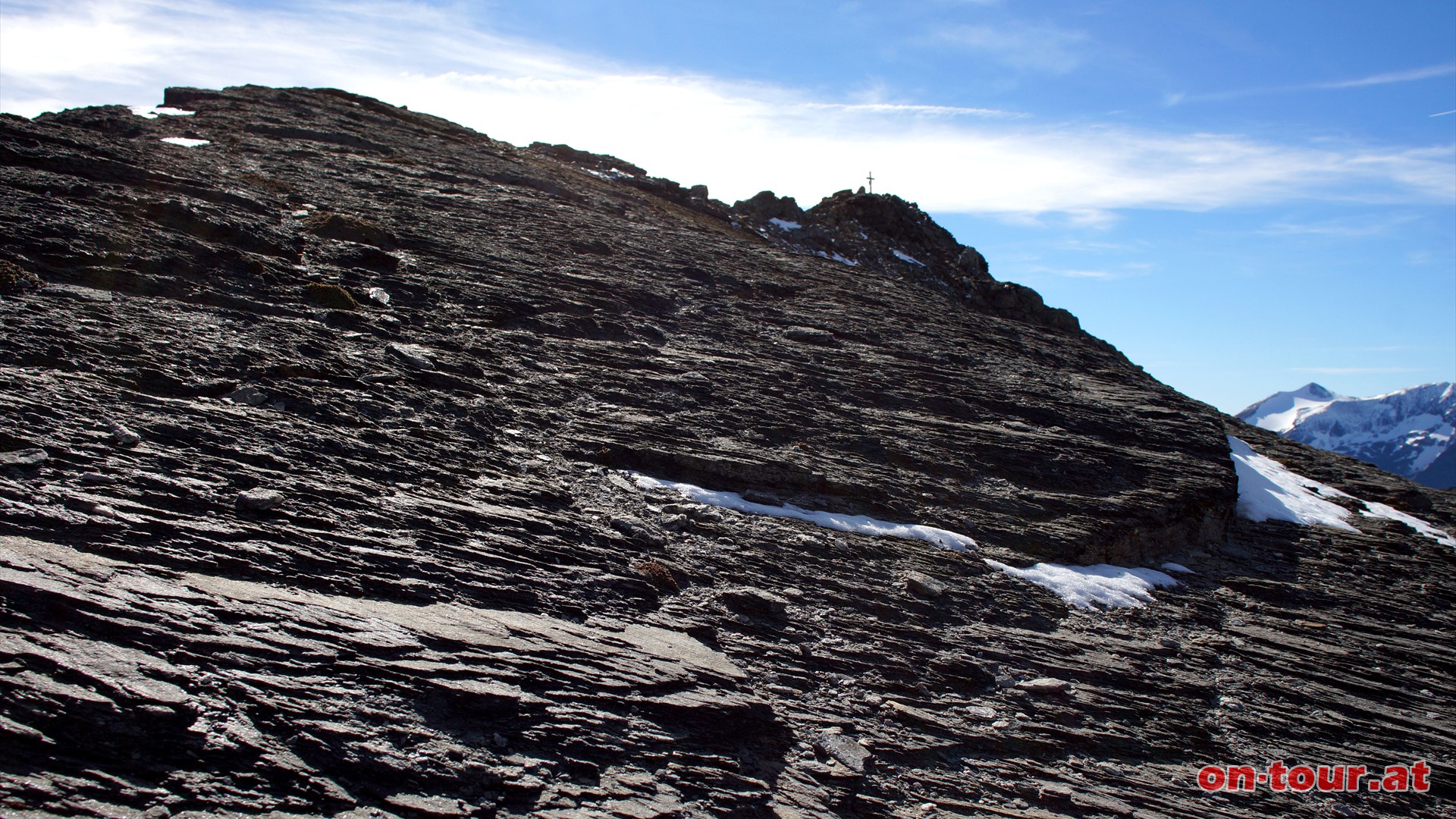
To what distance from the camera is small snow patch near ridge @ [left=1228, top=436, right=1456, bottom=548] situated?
24000 mm

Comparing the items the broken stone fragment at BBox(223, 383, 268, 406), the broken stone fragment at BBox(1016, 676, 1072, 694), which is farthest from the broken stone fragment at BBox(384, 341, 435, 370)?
the broken stone fragment at BBox(1016, 676, 1072, 694)

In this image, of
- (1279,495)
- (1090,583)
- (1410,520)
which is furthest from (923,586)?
(1410,520)

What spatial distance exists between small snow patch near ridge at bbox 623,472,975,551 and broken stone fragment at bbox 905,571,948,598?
5.17ft

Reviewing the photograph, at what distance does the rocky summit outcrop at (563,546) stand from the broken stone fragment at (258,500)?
0.05 metres

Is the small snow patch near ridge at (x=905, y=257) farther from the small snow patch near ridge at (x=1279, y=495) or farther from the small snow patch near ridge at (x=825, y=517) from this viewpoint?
the small snow patch near ridge at (x=825, y=517)

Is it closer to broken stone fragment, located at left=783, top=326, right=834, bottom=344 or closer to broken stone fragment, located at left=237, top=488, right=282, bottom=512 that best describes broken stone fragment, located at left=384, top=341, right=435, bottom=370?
broken stone fragment, located at left=237, top=488, right=282, bottom=512

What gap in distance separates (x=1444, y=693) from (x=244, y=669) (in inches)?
839

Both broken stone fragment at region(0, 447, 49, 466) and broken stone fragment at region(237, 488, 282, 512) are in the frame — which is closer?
broken stone fragment at region(0, 447, 49, 466)

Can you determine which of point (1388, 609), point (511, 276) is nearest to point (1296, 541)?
point (1388, 609)

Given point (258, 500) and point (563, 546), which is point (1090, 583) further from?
point (258, 500)

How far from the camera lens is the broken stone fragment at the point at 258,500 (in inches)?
402

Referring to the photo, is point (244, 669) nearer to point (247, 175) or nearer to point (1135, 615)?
point (1135, 615)

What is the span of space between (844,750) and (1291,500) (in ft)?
77.4

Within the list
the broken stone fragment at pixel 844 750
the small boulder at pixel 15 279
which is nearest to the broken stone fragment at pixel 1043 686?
the broken stone fragment at pixel 844 750
